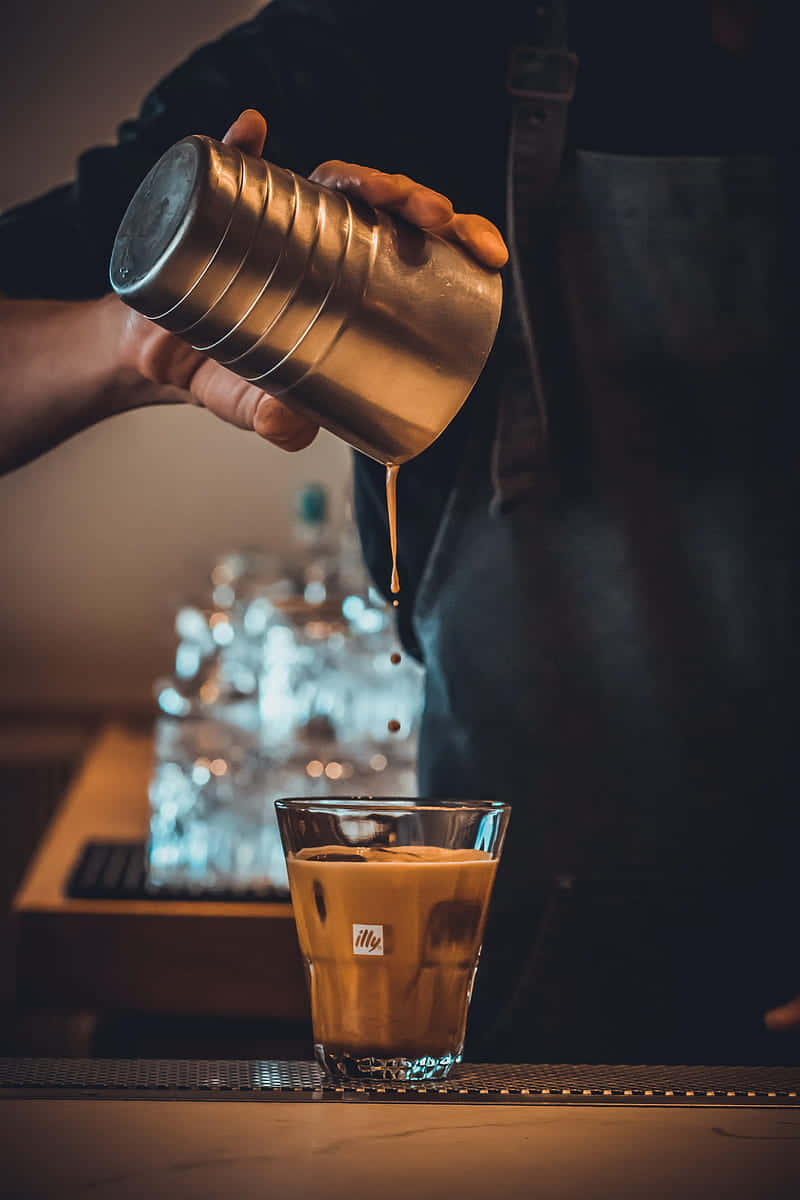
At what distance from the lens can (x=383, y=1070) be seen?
0.65m

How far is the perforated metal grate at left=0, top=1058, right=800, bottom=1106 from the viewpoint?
601mm

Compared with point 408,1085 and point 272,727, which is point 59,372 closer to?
point 408,1085

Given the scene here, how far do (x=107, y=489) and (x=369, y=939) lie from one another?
7.64 feet

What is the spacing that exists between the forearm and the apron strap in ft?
0.99

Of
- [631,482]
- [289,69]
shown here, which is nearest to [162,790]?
[631,482]

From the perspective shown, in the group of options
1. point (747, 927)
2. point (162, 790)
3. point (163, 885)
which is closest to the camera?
point (747, 927)

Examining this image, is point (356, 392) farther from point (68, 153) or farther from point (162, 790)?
point (68, 153)

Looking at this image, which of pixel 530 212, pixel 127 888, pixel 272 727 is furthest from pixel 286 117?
pixel 272 727

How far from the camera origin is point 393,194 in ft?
2.20

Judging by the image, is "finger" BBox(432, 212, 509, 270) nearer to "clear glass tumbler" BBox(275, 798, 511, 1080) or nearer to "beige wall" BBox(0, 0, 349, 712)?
"clear glass tumbler" BBox(275, 798, 511, 1080)

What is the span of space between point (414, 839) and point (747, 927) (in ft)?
1.76

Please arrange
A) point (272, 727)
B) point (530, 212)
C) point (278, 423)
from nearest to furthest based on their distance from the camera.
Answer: point (278, 423)
point (530, 212)
point (272, 727)

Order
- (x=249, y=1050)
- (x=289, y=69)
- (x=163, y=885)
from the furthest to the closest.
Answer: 1. (x=249, y=1050)
2. (x=163, y=885)
3. (x=289, y=69)

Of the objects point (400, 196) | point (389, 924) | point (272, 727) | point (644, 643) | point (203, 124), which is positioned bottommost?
point (272, 727)
